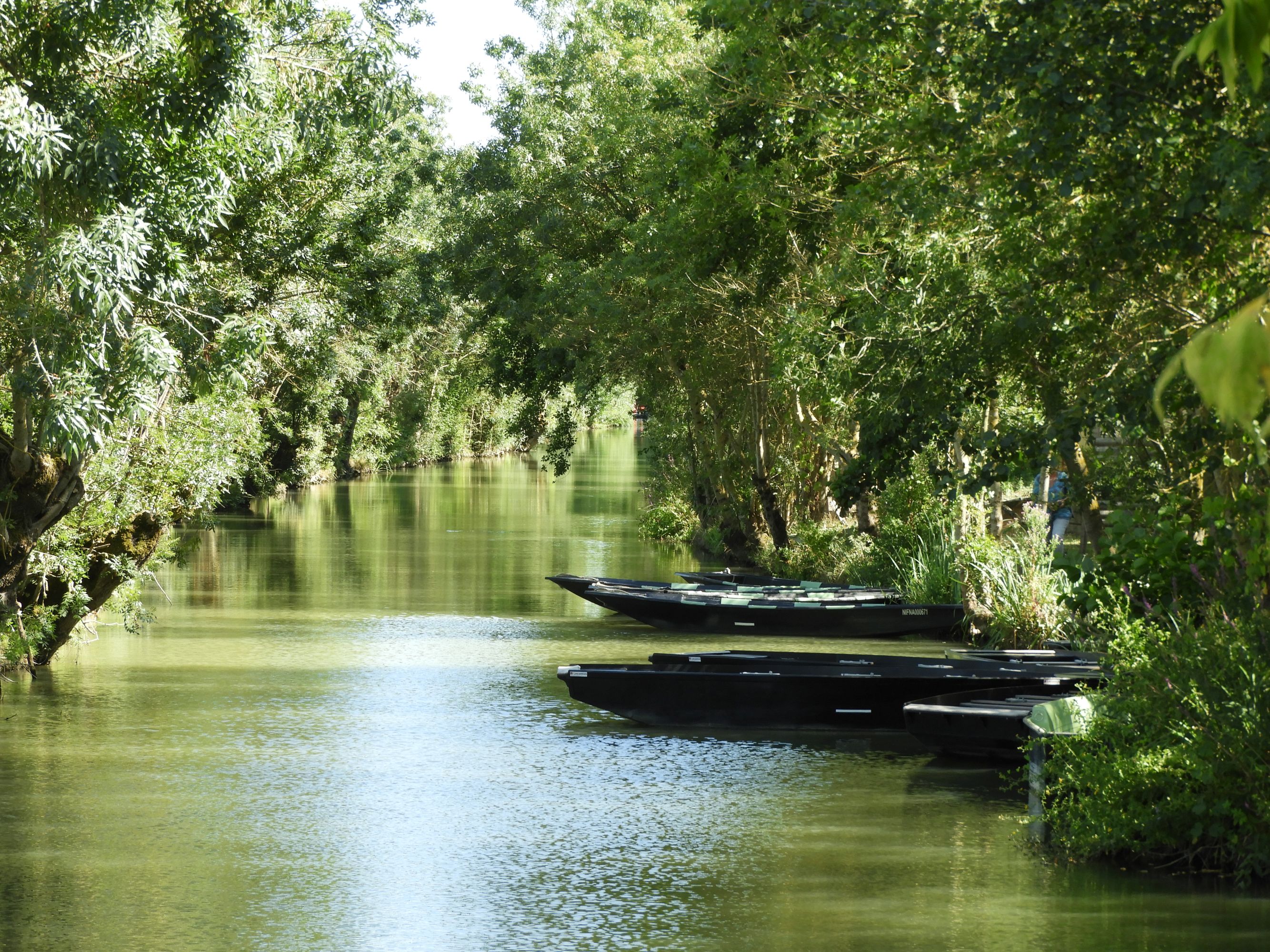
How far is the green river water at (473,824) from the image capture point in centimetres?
788

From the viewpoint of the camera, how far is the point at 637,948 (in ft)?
24.9

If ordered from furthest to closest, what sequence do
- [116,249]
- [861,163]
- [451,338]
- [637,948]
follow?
[451,338], [861,163], [116,249], [637,948]

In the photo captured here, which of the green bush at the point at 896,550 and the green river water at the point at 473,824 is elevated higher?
the green bush at the point at 896,550

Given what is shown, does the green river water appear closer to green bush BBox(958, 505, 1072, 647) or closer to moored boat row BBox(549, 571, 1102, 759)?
moored boat row BBox(549, 571, 1102, 759)

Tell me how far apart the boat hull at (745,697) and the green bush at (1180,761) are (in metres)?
3.95

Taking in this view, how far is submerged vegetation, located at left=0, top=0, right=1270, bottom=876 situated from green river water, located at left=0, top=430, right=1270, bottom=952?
947 millimetres

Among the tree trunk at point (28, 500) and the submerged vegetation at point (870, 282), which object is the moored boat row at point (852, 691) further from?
the tree trunk at point (28, 500)

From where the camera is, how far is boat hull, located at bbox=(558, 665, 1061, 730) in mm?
12930

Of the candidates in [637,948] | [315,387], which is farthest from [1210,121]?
[315,387]

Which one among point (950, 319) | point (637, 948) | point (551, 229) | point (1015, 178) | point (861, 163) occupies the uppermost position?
point (551, 229)

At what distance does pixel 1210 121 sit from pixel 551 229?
21.0 metres

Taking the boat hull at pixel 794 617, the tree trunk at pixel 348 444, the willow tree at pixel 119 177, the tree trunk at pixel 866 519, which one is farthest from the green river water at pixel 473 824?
the tree trunk at pixel 348 444

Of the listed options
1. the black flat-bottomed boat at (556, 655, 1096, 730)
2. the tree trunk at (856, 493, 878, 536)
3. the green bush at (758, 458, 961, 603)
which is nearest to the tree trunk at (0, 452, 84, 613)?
the black flat-bottomed boat at (556, 655, 1096, 730)

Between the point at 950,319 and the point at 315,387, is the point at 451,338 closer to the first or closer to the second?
the point at 315,387
